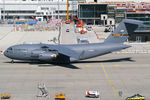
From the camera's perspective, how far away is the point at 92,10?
133250mm

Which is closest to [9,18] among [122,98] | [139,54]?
[139,54]

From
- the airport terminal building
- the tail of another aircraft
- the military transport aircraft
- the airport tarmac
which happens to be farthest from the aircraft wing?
the airport terminal building

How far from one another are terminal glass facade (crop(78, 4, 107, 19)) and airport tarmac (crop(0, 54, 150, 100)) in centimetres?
8110

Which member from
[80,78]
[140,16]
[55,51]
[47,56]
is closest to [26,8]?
[140,16]

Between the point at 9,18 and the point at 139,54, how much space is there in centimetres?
14991

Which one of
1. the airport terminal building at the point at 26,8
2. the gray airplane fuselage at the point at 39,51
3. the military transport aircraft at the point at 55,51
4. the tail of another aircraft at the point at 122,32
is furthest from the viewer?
the airport terminal building at the point at 26,8

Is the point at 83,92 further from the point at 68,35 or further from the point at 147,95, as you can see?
the point at 68,35

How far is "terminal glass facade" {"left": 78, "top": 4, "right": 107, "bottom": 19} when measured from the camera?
132500 millimetres

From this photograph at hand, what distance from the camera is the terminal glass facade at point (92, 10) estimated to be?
132 m

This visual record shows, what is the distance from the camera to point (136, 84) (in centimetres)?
3734

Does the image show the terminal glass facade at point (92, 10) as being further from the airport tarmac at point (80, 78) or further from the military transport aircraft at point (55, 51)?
the military transport aircraft at point (55, 51)

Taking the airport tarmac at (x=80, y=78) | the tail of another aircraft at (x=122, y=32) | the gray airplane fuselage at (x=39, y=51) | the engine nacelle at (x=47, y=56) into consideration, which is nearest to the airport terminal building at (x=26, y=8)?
the tail of another aircraft at (x=122, y=32)

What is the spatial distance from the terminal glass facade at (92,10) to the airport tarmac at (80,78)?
81103 millimetres

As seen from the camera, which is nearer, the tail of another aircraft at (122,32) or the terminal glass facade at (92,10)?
the tail of another aircraft at (122,32)
